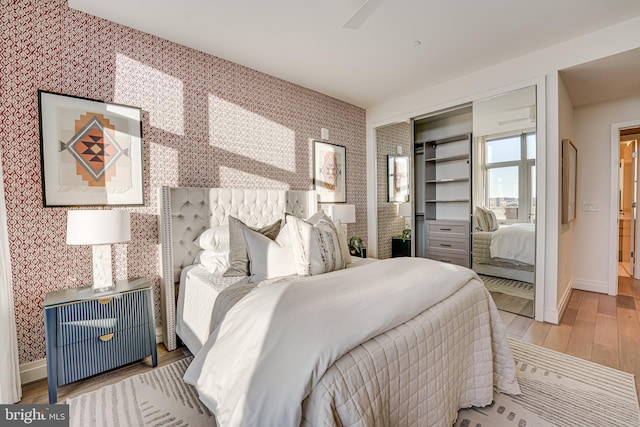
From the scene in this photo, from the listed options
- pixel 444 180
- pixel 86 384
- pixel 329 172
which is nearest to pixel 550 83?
pixel 444 180

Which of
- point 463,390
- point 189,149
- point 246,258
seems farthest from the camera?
point 189,149

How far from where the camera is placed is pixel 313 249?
2.09 m

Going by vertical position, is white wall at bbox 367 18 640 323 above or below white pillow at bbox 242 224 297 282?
above

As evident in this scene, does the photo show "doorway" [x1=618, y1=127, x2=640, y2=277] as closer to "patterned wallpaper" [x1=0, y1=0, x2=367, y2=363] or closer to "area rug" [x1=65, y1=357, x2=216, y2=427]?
"patterned wallpaper" [x1=0, y1=0, x2=367, y2=363]

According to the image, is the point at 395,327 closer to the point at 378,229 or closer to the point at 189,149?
the point at 189,149

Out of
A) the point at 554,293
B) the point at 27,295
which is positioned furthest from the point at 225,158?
the point at 554,293

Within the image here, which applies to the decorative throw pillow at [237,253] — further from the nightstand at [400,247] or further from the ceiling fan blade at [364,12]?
the nightstand at [400,247]

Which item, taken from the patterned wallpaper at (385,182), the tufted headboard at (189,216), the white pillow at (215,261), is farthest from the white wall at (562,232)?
the white pillow at (215,261)

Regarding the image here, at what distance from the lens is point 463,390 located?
1668 millimetres

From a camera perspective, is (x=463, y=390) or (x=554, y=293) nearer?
(x=463, y=390)

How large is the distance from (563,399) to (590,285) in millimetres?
3056

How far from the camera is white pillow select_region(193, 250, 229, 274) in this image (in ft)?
7.79

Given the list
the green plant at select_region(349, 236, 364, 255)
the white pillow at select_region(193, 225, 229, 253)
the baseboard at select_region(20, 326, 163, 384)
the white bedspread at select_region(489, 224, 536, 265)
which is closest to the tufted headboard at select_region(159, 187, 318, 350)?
the white pillow at select_region(193, 225, 229, 253)

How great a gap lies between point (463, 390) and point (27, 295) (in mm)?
2904
